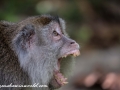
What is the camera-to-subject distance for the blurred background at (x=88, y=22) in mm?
8984

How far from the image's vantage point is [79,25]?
1020cm

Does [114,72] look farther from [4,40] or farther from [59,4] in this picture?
[4,40]

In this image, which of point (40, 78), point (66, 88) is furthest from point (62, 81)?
point (66, 88)

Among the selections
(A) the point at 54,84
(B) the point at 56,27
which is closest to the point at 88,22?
(B) the point at 56,27

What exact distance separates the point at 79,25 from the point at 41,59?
6285 mm

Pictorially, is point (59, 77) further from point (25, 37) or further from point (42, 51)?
point (25, 37)

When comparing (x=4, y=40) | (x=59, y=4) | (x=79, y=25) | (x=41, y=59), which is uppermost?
(x=59, y=4)

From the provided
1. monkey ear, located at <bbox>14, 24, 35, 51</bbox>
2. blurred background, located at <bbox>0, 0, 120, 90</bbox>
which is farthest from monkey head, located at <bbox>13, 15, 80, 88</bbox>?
blurred background, located at <bbox>0, 0, 120, 90</bbox>

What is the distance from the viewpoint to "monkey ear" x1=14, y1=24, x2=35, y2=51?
3979 millimetres

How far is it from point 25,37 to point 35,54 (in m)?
0.20

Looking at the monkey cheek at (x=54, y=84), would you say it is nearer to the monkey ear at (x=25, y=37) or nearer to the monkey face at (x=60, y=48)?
the monkey face at (x=60, y=48)

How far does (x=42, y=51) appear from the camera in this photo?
3.99 metres

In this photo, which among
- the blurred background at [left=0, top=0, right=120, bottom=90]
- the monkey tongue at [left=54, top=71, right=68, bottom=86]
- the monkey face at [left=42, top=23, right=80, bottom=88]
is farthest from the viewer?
the blurred background at [left=0, top=0, right=120, bottom=90]

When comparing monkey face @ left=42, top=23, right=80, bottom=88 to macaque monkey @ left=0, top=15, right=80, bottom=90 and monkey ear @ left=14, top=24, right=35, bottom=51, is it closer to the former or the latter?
macaque monkey @ left=0, top=15, right=80, bottom=90
